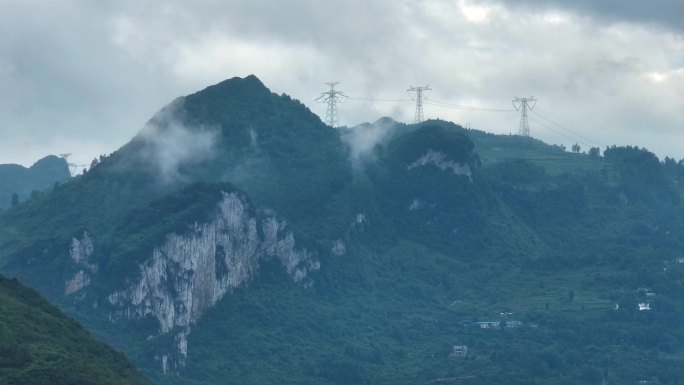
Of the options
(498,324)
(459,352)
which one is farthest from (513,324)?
(459,352)

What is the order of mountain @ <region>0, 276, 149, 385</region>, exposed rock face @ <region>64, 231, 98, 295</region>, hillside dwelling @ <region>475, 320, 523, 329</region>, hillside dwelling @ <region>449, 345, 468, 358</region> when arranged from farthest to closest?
hillside dwelling @ <region>475, 320, 523, 329</region> < hillside dwelling @ <region>449, 345, 468, 358</region> < exposed rock face @ <region>64, 231, 98, 295</region> < mountain @ <region>0, 276, 149, 385</region>

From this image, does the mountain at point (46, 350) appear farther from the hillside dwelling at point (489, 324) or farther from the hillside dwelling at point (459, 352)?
the hillside dwelling at point (489, 324)

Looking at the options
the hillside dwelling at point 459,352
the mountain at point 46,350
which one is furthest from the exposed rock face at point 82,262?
the mountain at point 46,350

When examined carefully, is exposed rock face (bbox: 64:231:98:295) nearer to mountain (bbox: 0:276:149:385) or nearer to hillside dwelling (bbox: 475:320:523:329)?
hillside dwelling (bbox: 475:320:523:329)

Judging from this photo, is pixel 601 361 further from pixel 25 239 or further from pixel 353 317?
pixel 25 239

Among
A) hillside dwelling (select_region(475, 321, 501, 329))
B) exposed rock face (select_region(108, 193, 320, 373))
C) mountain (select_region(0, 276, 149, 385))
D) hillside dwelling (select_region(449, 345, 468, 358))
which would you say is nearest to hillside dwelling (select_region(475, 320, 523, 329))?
hillside dwelling (select_region(475, 321, 501, 329))

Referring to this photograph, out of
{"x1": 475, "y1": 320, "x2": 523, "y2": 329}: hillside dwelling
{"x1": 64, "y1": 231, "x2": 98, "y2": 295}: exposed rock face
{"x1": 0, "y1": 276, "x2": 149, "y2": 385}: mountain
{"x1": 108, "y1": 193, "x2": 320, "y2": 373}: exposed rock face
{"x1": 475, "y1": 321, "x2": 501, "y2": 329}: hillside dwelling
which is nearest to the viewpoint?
{"x1": 0, "y1": 276, "x2": 149, "y2": 385}: mountain

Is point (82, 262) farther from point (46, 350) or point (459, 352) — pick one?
point (46, 350)

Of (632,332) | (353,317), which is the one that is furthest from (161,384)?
(632,332)
